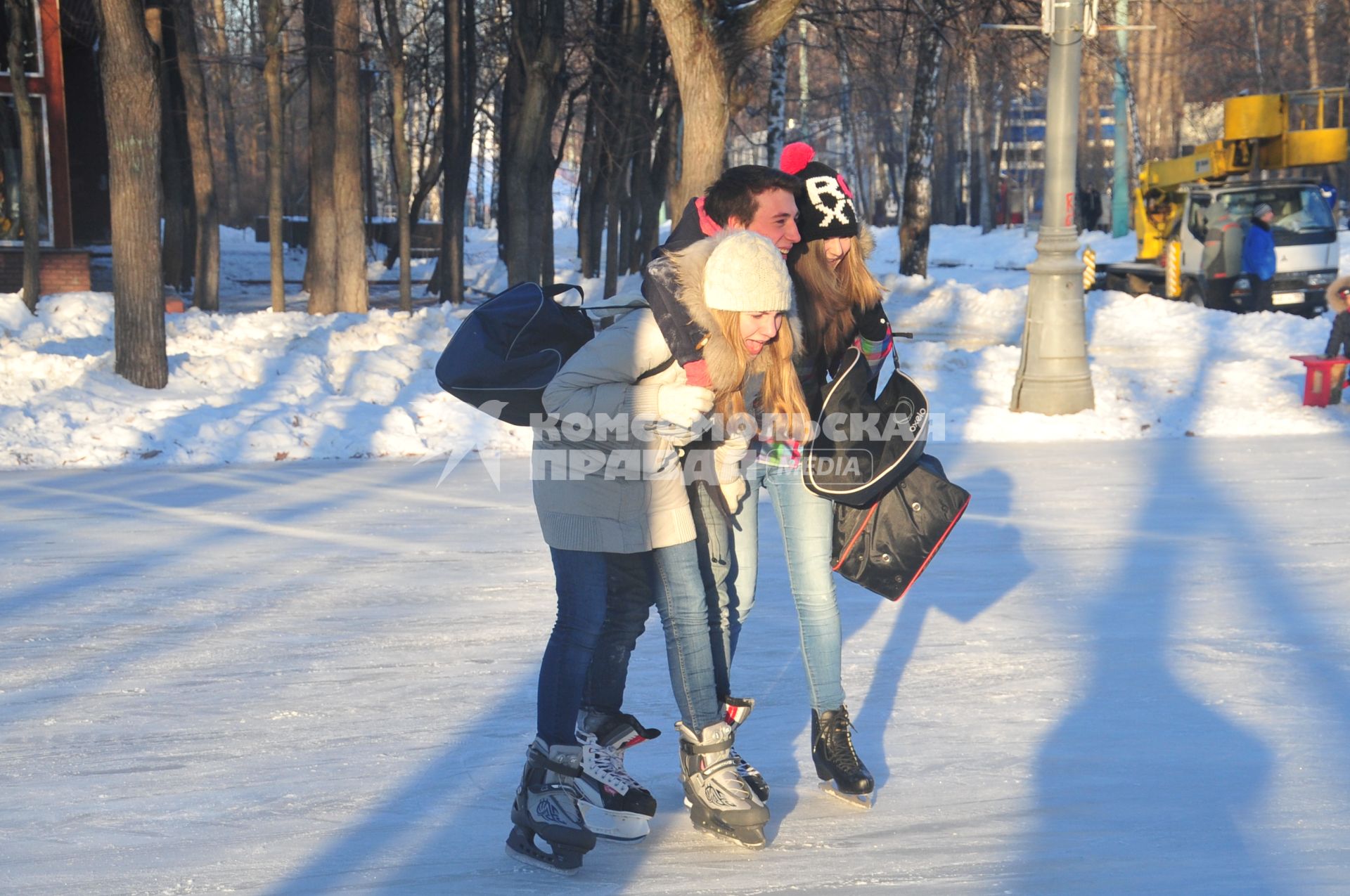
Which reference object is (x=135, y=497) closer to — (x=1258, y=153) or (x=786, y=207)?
(x=786, y=207)

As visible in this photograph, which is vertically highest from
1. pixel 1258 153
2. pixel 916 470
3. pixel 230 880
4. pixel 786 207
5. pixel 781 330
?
pixel 1258 153

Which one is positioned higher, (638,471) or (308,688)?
(638,471)

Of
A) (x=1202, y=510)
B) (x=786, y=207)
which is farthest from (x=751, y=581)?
(x=1202, y=510)

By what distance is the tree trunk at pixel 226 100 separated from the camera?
30.1 meters

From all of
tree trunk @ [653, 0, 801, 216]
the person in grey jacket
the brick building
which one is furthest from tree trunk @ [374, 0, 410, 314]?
the person in grey jacket

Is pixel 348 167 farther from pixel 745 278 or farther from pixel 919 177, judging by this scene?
pixel 745 278

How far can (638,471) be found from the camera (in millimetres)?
3396

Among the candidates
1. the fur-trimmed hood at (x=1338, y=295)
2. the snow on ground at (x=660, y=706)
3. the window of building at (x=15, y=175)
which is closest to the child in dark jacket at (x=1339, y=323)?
the fur-trimmed hood at (x=1338, y=295)

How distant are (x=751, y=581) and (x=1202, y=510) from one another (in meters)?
4.64

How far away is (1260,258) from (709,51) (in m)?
11.9

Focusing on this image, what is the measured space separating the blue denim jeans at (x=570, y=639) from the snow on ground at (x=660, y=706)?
0.37m

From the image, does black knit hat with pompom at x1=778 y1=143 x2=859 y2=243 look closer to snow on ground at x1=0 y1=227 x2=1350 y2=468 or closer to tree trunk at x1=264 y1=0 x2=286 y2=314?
snow on ground at x1=0 y1=227 x2=1350 y2=468

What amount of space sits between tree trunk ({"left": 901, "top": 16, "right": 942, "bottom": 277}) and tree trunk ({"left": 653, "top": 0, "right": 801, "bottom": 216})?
1364 cm

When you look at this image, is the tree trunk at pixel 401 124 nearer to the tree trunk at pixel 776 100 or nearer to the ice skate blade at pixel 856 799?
the tree trunk at pixel 776 100
